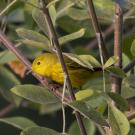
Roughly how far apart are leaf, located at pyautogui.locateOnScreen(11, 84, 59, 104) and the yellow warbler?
55cm

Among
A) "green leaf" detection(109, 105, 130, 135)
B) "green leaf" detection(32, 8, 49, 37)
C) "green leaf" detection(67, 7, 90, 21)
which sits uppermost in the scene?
"green leaf" detection(32, 8, 49, 37)

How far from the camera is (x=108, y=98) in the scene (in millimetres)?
1165

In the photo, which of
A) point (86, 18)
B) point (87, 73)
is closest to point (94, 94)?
point (86, 18)

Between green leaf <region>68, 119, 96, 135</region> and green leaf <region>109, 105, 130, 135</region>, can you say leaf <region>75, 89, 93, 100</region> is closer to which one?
green leaf <region>109, 105, 130, 135</region>

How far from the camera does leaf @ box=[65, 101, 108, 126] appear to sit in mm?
1099

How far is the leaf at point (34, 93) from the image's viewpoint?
120 cm

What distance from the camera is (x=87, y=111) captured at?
3.67 feet

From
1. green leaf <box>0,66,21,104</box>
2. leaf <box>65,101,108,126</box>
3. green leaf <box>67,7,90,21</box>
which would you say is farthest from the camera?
green leaf <box>0,66,21,104</box>

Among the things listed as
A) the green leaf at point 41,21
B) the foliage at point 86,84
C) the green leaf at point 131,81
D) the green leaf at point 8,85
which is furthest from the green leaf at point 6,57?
the green leaf at point 131,81

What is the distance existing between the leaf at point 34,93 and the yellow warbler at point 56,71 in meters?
0.55

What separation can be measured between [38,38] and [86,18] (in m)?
0.50

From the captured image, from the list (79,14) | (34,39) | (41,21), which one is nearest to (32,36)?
(34,39)

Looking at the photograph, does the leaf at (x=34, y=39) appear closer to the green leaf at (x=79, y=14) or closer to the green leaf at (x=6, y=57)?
the green leaf at (x=79, y=14)

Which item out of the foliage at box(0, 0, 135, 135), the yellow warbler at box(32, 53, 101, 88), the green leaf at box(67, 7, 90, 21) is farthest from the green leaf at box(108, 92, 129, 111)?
the yellow warbler at box(32, 53, 101, 88)
